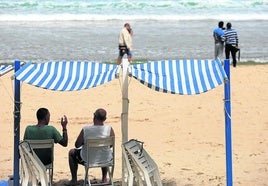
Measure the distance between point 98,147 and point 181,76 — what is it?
4.24 ft

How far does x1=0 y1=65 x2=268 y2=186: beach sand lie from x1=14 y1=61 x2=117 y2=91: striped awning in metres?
0.63

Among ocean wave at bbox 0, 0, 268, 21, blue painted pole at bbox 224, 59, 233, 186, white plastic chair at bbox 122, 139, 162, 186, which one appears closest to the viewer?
white plastic chair at bbox 122, 139, 162, 186

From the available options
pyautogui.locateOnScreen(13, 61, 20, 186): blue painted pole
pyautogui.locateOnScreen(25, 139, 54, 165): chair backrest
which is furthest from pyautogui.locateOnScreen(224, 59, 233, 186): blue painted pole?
pyautogui.locateOnScreen(13, 61, 20, 186): blue painted pole

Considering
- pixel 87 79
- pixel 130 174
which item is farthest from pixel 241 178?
pixel 87 79

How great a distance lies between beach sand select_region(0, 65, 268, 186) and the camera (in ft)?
29.4

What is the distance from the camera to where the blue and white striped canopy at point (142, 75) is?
7020 millimetres

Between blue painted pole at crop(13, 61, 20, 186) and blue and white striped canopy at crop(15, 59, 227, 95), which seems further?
blue painted pole at crop(13, 61, 20, 186)

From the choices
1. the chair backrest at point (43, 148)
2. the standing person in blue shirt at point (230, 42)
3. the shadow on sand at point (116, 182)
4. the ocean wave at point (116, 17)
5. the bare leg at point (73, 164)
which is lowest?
the shadow on sand at point (116, 182)

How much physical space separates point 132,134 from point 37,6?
110 feet

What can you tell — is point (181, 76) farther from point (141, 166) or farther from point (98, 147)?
point (98, 147)

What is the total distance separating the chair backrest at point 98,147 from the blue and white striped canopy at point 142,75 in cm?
71

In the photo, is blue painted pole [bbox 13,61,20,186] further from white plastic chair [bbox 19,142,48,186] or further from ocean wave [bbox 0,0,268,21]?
ocean wave [bbox 0,0,268,21]

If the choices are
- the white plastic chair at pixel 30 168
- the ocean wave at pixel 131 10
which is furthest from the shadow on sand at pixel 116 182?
the ocean wave at pixel 131 10

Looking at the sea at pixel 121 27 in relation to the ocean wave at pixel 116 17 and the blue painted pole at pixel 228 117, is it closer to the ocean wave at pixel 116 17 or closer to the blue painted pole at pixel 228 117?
the ocean wave at pixel 116 17
